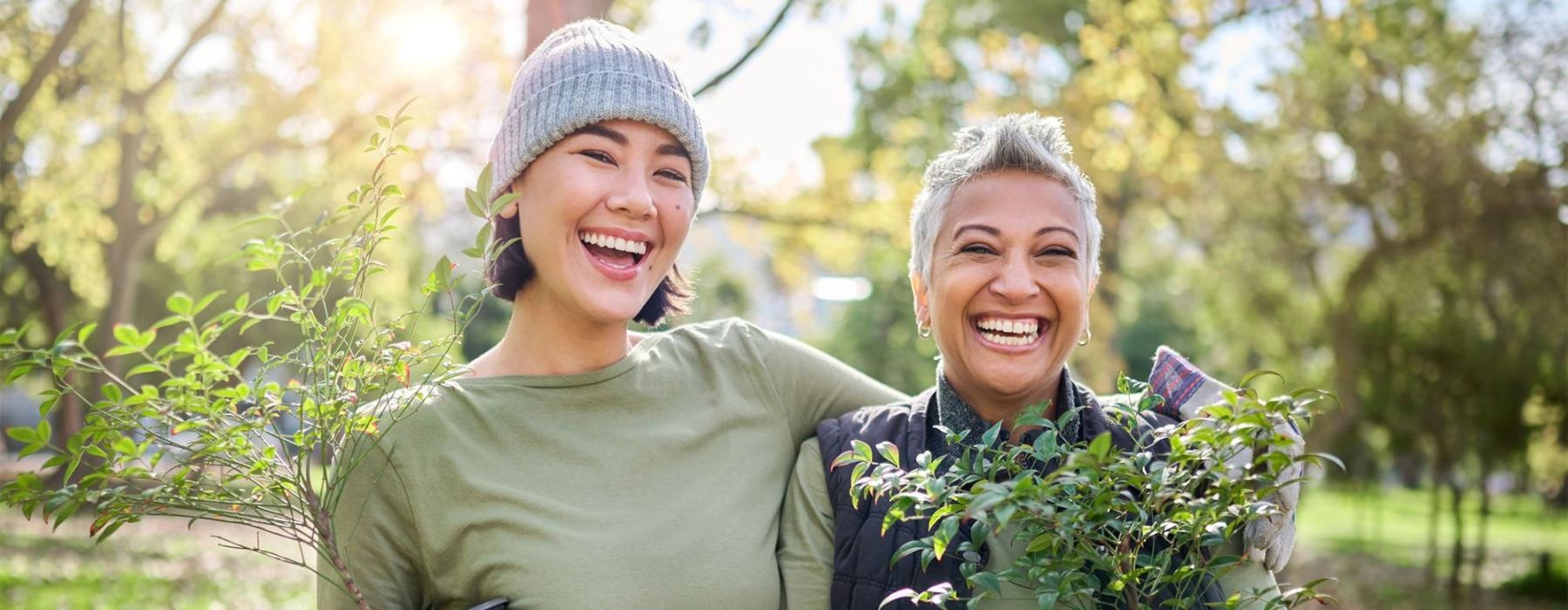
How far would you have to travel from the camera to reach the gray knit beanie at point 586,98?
8.32 ft

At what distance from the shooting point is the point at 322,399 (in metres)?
2.04

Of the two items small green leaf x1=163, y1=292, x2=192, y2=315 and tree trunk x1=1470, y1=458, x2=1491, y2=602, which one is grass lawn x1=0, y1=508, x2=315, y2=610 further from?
tree trunk x1=1470, y1=458, x2=1491, y2=602

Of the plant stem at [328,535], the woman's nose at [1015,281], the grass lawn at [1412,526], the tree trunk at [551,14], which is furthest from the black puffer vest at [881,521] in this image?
the grass lawn at [1412,526]

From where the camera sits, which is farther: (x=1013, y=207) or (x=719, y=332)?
(x=719, y=332)

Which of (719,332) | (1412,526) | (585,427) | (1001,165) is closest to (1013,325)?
(1001,165)

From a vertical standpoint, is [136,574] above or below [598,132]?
below

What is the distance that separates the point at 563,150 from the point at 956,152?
32.3 inches

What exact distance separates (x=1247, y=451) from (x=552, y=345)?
1422 mm

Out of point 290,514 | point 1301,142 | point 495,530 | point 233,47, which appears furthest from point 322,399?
point 1301,142

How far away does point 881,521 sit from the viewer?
7.95ft

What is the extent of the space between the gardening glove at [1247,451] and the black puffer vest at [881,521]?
59 mm

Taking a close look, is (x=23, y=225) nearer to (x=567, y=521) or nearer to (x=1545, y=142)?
(x=567, y=521)

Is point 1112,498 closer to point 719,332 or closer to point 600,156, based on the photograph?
point 600,156

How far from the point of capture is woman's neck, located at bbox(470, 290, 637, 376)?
2.68 meters
